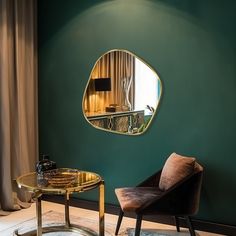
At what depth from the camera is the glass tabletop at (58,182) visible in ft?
8.57

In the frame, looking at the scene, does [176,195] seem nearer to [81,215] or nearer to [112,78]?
[81,215]

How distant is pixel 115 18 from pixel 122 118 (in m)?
0.99

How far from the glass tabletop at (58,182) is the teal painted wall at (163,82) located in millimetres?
706

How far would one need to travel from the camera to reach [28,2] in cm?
389

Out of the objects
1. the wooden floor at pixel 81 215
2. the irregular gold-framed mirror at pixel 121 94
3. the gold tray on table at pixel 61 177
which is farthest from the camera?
the irregular gold-framed mirror at pixel 121 94

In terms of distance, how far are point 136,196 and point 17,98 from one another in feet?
5.69

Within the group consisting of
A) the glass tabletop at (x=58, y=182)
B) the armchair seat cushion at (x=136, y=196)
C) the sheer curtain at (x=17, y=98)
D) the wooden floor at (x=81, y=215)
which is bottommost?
the wooden floor at (x=81, y=215)

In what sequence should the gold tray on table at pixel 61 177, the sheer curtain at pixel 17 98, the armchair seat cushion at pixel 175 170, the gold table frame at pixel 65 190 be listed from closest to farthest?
the gold table frame at pixel 65 190 < the gold tray on table at pixel 61 177 < the armchair seat cushion at pixel 175 170 < the sheer curtain at pixel 17 98

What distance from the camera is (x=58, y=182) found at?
2701 mm

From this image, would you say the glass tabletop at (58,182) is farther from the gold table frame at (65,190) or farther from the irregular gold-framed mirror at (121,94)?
the irregular gold-framed mirror at (121,94)

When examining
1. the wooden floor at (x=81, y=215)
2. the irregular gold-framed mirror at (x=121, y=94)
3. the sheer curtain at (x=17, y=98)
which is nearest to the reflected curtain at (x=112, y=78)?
the irregular gold-framed mirror at (x=121, y=94)

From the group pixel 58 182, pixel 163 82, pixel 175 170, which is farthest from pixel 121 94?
pixel 58 182

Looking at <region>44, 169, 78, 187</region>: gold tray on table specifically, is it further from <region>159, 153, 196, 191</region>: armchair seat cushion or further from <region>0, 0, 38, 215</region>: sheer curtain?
<region>0, 0, 38, 215</region>: sheer curtain

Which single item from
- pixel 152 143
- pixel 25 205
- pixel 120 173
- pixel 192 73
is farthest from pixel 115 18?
pixel 25 205
